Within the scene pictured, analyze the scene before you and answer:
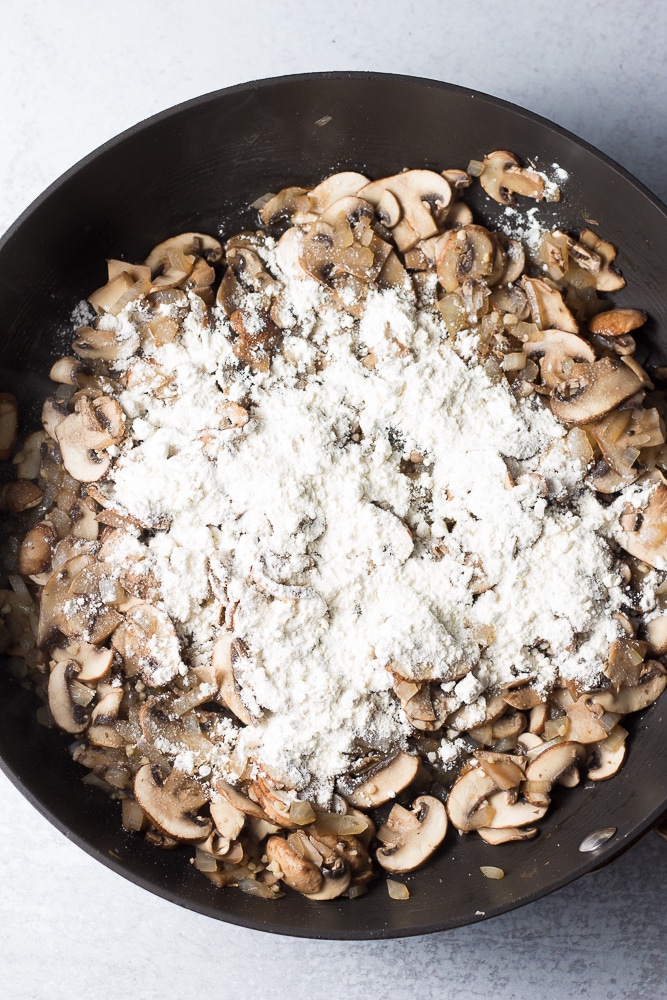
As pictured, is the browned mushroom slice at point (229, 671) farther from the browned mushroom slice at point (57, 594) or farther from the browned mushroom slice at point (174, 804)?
the browned mushroom slice at point (57, 594)

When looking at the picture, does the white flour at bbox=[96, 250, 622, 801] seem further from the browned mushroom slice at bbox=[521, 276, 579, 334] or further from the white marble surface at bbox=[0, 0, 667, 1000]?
the white marble surface at bbox=[0, 0, 667, 1000]

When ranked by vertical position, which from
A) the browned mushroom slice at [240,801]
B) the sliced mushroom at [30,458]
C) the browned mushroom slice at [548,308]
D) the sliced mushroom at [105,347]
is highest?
the browned mushroom slice at [548,308]

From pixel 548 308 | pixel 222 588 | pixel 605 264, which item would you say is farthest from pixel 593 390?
pixel 222 588

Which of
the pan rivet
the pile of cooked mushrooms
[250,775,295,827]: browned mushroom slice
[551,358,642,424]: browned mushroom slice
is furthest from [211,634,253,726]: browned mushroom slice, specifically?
[551,358,642,424]: browned mushroom slice

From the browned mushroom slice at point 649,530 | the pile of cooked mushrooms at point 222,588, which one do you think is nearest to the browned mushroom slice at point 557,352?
the pile of cooked mushrooms at point 222,588

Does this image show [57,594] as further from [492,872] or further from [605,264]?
[605,264]

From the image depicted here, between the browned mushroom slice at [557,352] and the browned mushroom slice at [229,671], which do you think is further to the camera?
the browned mushroom slice at [557,352]

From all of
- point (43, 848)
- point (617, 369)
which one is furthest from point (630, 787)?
point (43, 848)
